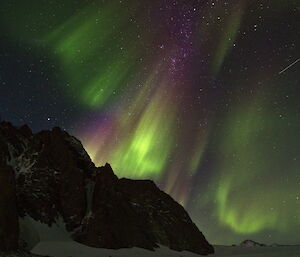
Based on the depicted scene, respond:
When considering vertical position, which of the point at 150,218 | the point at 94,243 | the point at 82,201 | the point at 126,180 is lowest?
the point at 94,243

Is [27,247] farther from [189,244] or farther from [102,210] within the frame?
[189,244]

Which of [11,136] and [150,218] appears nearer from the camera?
[11,136]

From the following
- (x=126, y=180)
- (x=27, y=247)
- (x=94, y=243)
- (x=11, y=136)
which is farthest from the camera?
(x=126, y=180)

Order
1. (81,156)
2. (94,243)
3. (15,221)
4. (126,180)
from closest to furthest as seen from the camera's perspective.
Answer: (15,221), (94,243), (81,156), (126,180)

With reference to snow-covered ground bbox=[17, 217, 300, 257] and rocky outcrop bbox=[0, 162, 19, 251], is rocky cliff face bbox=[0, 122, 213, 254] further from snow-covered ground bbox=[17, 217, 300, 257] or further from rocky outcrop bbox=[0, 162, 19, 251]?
rocky outcrop bbox=[0, 162, 19, 251]

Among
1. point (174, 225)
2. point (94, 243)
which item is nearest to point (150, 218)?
point (174, 225)

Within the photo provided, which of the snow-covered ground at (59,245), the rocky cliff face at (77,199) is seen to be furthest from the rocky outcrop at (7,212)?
the rocky cliff face at (77,199)

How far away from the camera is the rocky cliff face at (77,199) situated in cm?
11856

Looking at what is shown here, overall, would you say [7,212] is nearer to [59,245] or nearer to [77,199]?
[59,245]

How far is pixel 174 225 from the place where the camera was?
155m

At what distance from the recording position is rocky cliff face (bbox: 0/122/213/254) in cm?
11856

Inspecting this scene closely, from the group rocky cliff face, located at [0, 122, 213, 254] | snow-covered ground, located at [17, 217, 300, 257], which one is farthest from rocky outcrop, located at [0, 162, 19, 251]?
rocky cliff face, located at [0, 122, 213, 254]

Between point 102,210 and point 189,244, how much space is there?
36730mm

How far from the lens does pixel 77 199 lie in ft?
427
